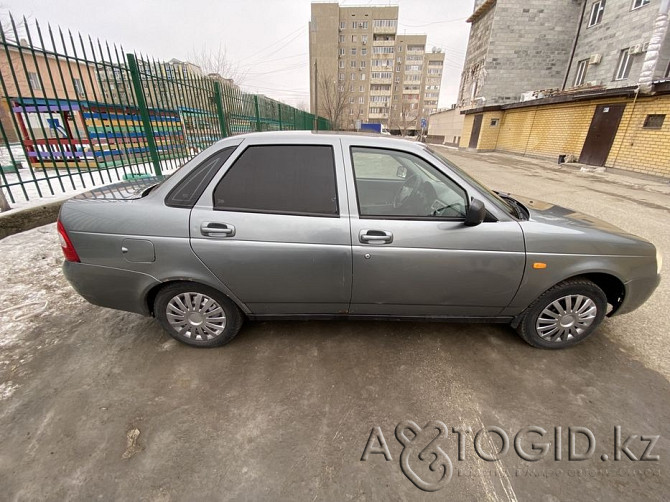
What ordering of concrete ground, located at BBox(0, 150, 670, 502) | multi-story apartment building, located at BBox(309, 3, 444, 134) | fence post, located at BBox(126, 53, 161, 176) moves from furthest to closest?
multi-story apartment building, located at BBox(309, 3, 444, 134)
fence post, located at BBox(126, 53, 161, 176)
concrete ground, located at BBox(0, 150, 670, 502)

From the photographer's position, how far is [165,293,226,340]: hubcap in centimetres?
232

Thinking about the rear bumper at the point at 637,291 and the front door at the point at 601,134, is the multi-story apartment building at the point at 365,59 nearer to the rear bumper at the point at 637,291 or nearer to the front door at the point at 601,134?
the front door at the point at 601,134

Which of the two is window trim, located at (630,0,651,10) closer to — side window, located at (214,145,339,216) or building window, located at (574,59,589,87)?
building window, located at (574,59,589,87)

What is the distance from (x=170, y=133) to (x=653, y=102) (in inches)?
652

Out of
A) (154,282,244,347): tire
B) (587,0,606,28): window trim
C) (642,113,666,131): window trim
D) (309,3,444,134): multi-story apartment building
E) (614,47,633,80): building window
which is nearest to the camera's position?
(154,282,244,347): tire

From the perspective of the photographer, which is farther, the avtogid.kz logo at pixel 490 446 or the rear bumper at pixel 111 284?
the rear bumper at pixel 111 284

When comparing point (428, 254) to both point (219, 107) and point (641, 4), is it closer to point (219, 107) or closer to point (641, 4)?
point (219, 107)

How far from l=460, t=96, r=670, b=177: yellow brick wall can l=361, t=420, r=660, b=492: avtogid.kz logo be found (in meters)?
14.3

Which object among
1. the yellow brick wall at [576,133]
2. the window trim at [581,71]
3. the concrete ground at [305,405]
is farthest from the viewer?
the window trim at [581,71]

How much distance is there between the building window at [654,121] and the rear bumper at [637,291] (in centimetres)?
1377

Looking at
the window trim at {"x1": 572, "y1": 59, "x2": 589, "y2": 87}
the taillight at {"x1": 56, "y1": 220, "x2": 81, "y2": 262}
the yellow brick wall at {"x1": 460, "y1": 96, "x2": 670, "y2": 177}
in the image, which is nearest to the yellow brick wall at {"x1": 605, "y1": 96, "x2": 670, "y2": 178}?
the yellow brick wall at {"x1": 460, "y1": 96, "x2": 670, "y2": 177}

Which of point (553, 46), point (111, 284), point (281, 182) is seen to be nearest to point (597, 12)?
point (553, 46)

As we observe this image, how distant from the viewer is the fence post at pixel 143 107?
5.44m

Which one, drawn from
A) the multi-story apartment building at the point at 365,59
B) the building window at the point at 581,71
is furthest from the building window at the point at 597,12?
the multi-story apartment building at the point at 365,59
